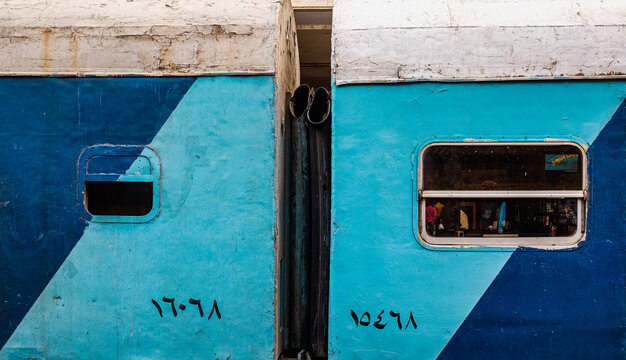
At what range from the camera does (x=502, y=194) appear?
92.7 inches

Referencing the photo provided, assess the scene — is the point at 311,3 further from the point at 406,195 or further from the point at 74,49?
the point at 406,195

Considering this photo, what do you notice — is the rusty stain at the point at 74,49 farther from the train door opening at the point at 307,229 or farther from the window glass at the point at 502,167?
Answer: the window glass at the point at 502,167

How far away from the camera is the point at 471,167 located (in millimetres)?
2398

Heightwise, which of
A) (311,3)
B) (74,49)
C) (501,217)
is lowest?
(501,217)

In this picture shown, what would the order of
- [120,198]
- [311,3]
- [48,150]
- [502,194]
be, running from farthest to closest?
[311,3] < [120,198] < [48,150] < [502,194]

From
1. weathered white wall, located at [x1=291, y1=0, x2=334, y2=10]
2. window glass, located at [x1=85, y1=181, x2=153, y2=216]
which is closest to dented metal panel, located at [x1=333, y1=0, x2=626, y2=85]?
window glass, located at [x1=85, y1=181, x2=153, y2=216]

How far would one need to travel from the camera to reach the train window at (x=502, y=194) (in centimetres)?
237

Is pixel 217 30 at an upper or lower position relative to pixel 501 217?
upper

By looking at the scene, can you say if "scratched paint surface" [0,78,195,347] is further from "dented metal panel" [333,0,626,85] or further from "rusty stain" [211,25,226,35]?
"dented metal panel" [333,0,626,85]

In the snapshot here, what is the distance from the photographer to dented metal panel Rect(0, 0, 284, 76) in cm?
248

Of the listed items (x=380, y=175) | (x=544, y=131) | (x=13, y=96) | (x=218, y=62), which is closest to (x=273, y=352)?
(x=380, y=175)

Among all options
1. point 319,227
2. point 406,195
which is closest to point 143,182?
point 319,227

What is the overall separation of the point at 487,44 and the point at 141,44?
1.91m

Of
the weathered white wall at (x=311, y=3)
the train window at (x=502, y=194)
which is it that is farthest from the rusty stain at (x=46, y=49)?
the weathered white wall at (x=311, y=3)
